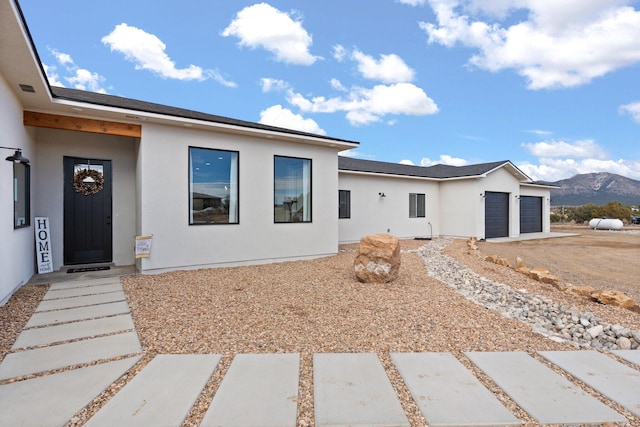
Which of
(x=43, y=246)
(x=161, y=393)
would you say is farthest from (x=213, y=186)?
(x=161, y=393)

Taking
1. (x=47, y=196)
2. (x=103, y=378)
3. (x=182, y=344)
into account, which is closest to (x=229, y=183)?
(x=47, y=196)

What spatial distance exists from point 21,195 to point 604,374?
26.6 feet

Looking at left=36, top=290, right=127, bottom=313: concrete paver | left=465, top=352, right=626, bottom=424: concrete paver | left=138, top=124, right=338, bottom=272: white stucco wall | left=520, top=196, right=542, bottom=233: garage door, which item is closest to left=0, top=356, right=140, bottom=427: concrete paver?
left=36, top=290, right=127, bottom=313: concrete paver

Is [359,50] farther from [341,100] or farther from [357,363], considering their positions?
[357,363]

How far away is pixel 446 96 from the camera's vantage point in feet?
50.6

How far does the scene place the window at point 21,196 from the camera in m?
4.81

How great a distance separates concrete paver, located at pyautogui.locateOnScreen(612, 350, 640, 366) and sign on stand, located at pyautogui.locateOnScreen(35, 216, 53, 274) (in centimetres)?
881

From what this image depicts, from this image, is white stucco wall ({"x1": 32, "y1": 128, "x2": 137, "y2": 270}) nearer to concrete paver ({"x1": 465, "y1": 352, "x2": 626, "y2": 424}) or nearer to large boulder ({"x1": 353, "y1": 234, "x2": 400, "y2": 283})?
large boulder ({"x1": 353, "y1": 234, "x2": 400, "y2": 283})

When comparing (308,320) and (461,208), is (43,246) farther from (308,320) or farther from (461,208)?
(461,208)

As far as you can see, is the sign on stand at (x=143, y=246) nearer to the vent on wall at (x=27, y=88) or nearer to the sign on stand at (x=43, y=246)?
the sign on stand at (x=43, y=246)

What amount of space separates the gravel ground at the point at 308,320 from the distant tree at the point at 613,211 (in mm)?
24446

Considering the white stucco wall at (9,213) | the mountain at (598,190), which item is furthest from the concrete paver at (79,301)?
the mountain at (598,190)

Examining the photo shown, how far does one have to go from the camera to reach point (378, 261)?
202 inches

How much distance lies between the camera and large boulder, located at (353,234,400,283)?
510 cm
